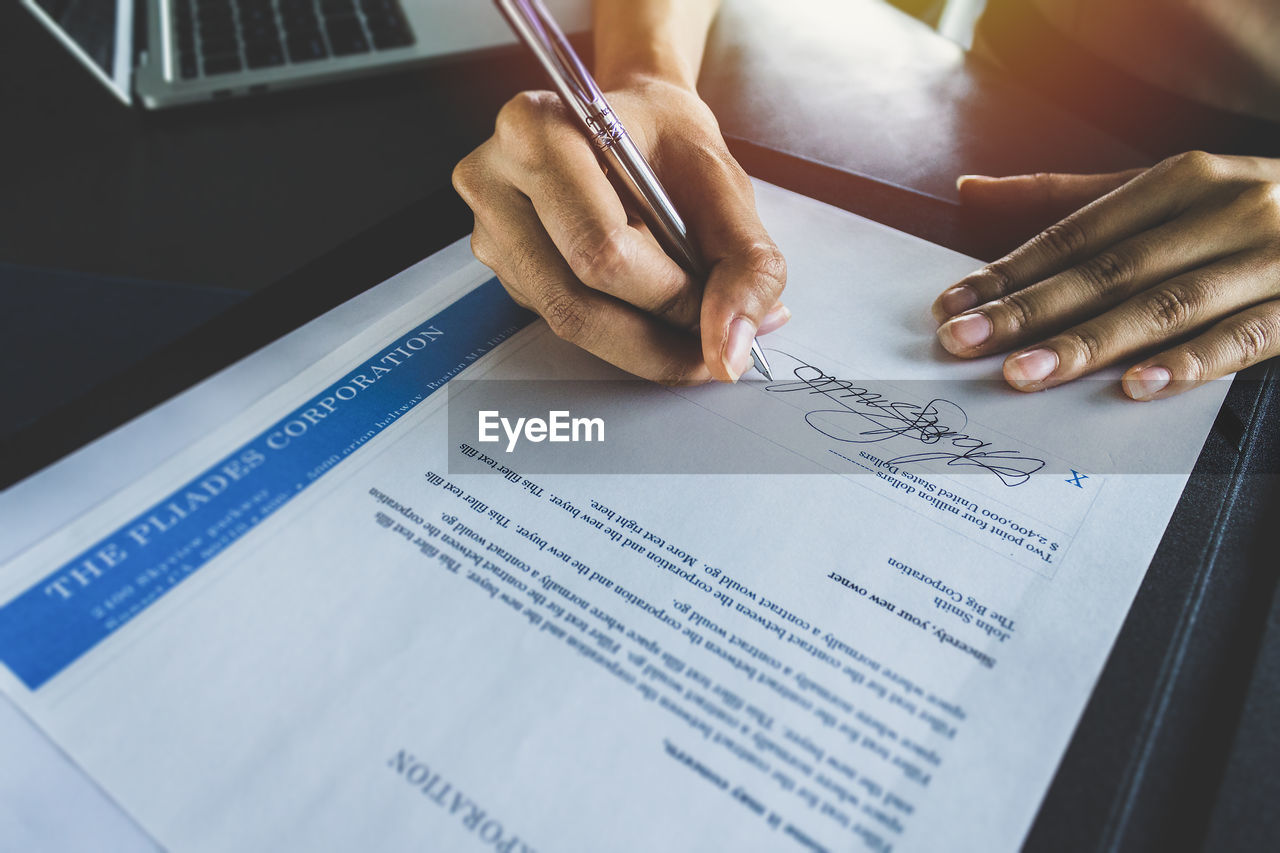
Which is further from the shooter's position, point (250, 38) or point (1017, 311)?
point (250, 38)

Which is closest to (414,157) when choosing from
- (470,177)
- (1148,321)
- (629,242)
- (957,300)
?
(470,177)

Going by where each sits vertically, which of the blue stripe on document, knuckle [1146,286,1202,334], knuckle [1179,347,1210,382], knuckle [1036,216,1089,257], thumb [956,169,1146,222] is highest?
thumb [956,169,1146,222]

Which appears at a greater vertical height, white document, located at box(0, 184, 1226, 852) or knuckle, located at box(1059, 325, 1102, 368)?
knuckle, located at box(1059, 325, 1102, 368)

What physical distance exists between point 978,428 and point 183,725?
0.41m

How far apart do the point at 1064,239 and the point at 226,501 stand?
0.54 m

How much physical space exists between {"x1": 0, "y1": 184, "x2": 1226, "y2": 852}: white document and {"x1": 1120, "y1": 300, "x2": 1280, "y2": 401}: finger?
0.04 ft

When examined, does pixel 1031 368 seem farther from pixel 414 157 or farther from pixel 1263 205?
pixel 414 157

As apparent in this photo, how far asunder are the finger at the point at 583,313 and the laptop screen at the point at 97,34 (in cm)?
46

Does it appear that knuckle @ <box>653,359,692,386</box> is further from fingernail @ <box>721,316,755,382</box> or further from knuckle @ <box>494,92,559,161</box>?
knuckle @ <box>494,92,559,161</box>

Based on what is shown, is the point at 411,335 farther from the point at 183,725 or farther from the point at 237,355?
the point at 183,725

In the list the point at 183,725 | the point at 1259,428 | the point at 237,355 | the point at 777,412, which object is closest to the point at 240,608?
the point at 183,725

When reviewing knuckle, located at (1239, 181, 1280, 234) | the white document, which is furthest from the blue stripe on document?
knuckle, located at (1239, 181, 1280, 234)

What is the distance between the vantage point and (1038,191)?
56cm
